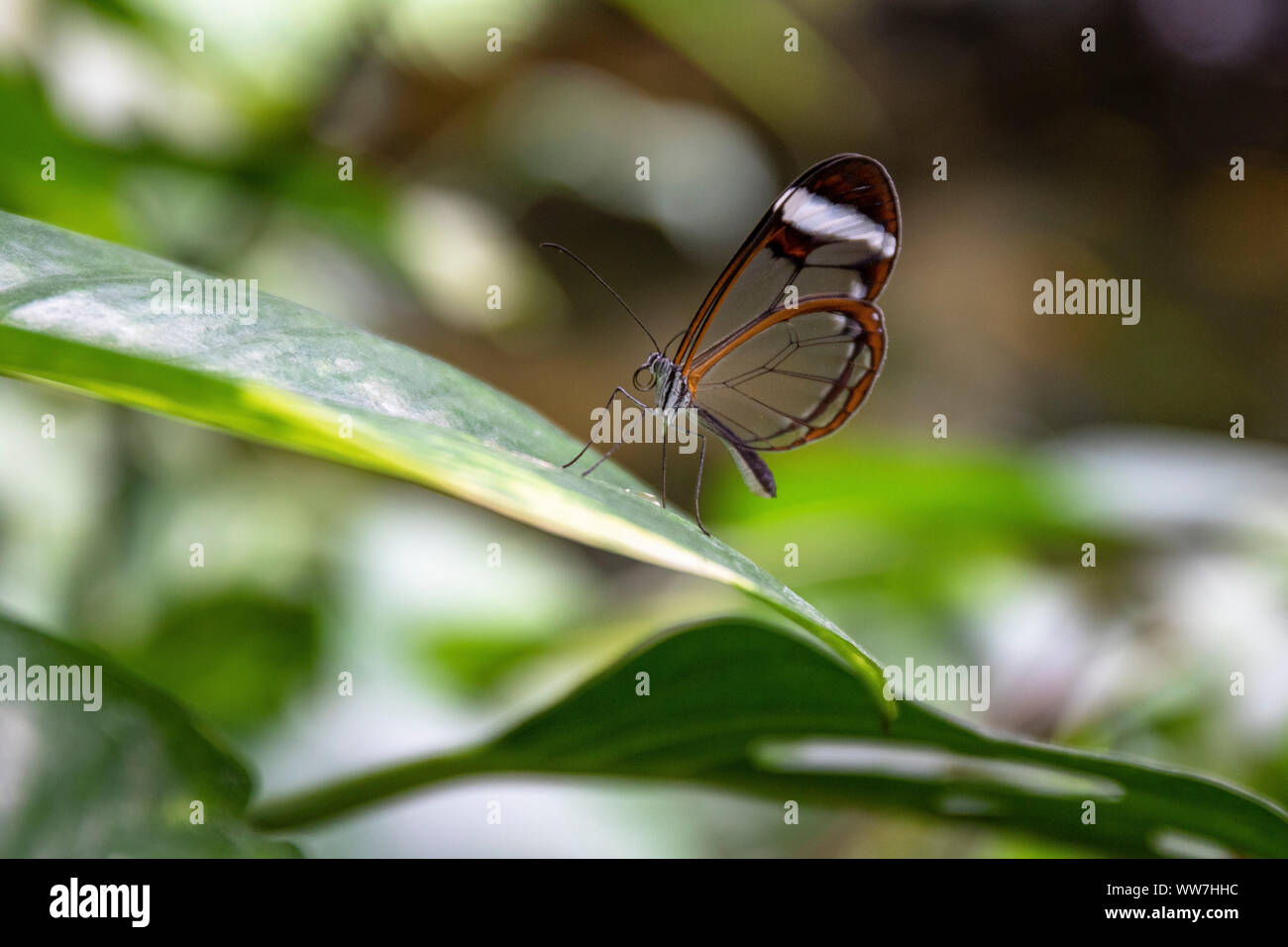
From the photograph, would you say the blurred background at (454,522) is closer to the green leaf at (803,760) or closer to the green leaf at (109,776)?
the green leaf at (803,760)

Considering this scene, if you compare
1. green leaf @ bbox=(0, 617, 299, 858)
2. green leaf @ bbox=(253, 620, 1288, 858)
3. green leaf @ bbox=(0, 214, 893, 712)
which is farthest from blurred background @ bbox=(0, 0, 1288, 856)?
green leaf @ bbox=(0, 214, 893, 712)

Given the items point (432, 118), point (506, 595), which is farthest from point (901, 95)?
point (506, 595)

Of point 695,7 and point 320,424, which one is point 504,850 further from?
point 695,7

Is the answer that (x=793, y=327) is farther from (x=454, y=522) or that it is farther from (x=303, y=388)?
(x=454, y=522)

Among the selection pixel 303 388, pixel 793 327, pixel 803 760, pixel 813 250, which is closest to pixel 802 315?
pixel 793 327

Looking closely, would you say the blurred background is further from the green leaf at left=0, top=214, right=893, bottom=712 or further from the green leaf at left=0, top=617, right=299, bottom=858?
the green leaf at left=0, top=214, right=893, bottom=712

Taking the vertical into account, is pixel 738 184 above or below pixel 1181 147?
below
